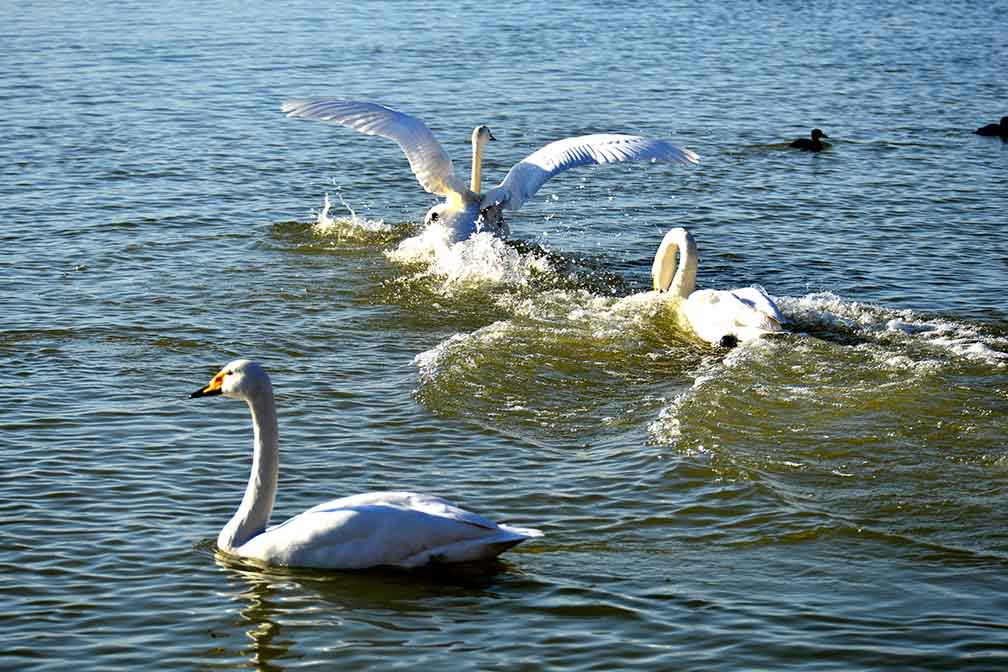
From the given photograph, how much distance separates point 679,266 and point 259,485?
6.14m

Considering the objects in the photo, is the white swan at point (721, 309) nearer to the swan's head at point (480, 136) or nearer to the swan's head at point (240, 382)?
the swan's head at point (480, 136)

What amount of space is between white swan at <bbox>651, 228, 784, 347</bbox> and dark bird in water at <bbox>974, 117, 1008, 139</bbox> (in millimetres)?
8405

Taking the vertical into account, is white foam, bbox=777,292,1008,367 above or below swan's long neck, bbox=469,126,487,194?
below

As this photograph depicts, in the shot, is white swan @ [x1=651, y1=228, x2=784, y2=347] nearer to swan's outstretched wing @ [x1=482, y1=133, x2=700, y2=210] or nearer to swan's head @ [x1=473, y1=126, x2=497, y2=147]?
swan's outstretched wing @ [x1=482, y1=133, x2=700, y2=210]

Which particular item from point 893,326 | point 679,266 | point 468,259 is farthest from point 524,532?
point 468,259

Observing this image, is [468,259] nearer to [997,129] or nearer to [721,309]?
[721,309]

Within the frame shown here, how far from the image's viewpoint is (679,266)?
13086 millimetres

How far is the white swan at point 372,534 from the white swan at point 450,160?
22.8 feet

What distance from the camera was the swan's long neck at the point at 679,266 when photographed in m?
13.0

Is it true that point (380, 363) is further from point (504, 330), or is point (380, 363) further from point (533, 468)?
point (533, 468)

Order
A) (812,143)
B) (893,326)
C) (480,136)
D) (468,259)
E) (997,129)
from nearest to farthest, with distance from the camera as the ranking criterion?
(893,326), (468,259), (480,136), (812,143), (997,129)

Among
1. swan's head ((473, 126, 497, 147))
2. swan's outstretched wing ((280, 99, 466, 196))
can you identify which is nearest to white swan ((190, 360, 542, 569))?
swan's outstretched wing ((280, 99, 466, 196))

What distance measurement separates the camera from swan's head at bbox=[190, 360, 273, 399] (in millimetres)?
7730

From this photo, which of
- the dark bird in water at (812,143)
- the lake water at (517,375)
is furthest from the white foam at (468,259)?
the dark bird in water at (812,143)
